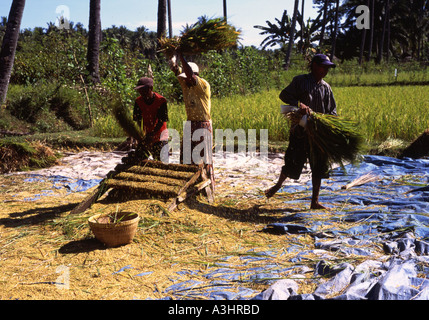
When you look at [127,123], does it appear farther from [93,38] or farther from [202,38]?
[93,38]

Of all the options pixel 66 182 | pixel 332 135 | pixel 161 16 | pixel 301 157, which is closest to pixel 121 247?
pixel 301 157

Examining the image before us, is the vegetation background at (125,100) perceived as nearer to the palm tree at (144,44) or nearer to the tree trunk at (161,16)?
the tree trunk at (161,16)

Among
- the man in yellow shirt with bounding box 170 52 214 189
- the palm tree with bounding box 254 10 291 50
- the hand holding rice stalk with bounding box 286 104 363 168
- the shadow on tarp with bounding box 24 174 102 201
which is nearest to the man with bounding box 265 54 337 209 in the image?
the hand holding rice stalk with bounding box 286 104 363 168

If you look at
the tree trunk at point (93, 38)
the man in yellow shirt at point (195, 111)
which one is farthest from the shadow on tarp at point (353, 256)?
the tree trunk at point (93, 38)

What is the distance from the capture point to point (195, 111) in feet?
13.3

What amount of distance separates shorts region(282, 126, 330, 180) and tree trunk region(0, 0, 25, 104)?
6231mm

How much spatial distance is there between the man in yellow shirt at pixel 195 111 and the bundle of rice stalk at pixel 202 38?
0.10m

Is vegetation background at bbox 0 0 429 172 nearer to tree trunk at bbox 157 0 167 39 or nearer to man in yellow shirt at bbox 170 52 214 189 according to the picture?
tree trunk at bbox 157 0 167 39

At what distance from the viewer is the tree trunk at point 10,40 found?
7.66 m

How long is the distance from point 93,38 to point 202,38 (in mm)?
6136

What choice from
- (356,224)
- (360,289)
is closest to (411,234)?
(356,224)

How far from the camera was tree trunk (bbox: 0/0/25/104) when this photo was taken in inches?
302

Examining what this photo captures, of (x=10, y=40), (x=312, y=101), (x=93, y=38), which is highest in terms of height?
(x=93, y=38)
